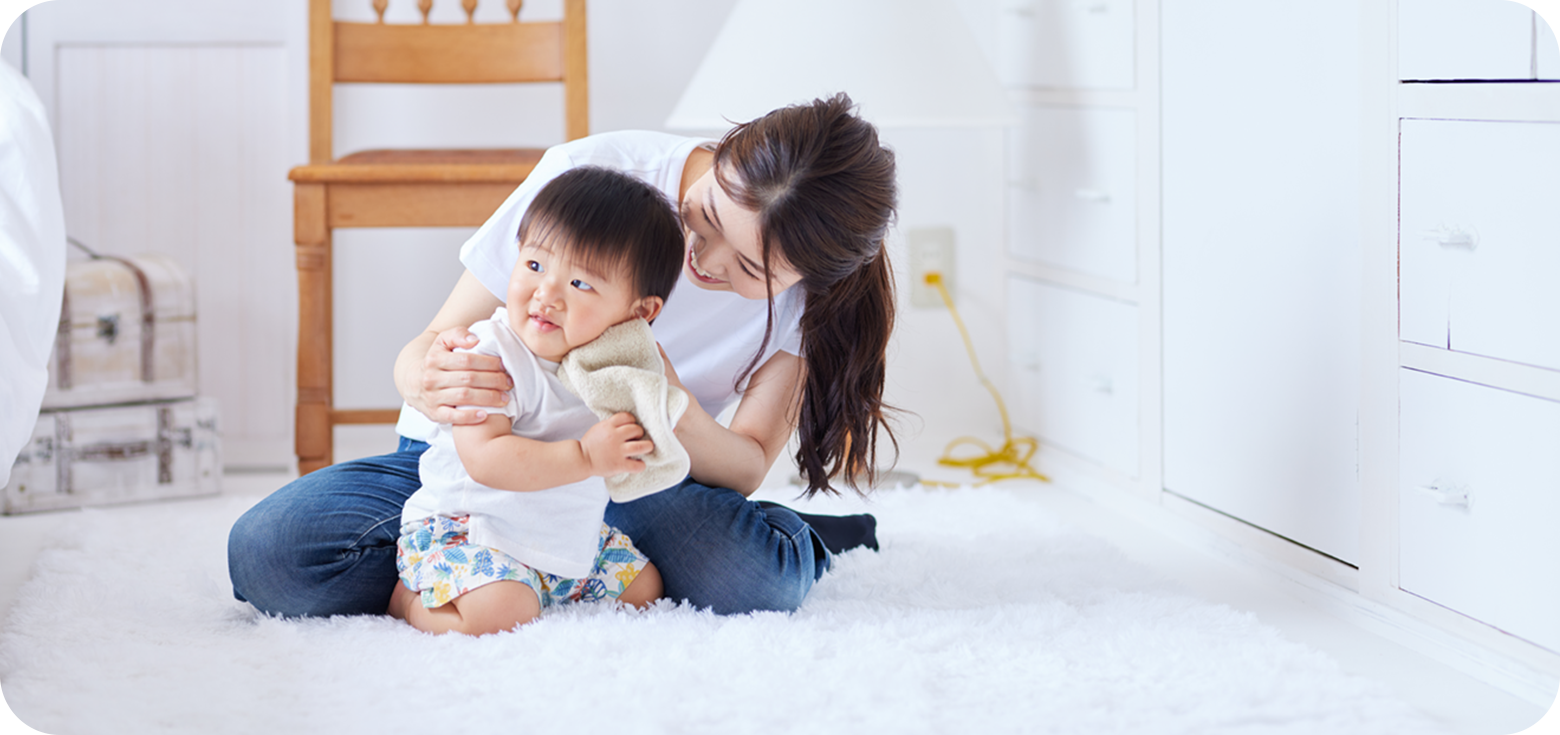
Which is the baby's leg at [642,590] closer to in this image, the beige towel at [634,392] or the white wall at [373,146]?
the beige towel at [634,392]

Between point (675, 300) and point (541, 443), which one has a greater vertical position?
point (675, 300)

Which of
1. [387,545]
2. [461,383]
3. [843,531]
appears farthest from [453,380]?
[843,531]

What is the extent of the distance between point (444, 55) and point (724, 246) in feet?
3.30

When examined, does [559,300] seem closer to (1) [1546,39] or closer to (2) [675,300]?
(2) [675,300]

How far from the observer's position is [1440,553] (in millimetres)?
1067

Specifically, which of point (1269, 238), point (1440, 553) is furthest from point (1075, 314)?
point (1440, 553)

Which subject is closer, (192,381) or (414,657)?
(414,657)

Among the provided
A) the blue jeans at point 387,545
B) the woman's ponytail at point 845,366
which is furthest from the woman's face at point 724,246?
the blue jeans at point 387,545

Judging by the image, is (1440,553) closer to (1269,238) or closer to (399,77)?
(1269,238)

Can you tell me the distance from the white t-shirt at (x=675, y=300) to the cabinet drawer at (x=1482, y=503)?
1.77 feet

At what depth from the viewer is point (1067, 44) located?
1739 mm

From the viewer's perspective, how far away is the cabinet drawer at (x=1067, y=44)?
1.59m

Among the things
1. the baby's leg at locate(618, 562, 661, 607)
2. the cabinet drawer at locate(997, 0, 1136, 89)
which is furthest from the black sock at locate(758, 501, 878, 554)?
the cabinet drawer at locate(997, 0, 1136, 89)

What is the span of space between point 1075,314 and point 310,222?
1.01 metres
